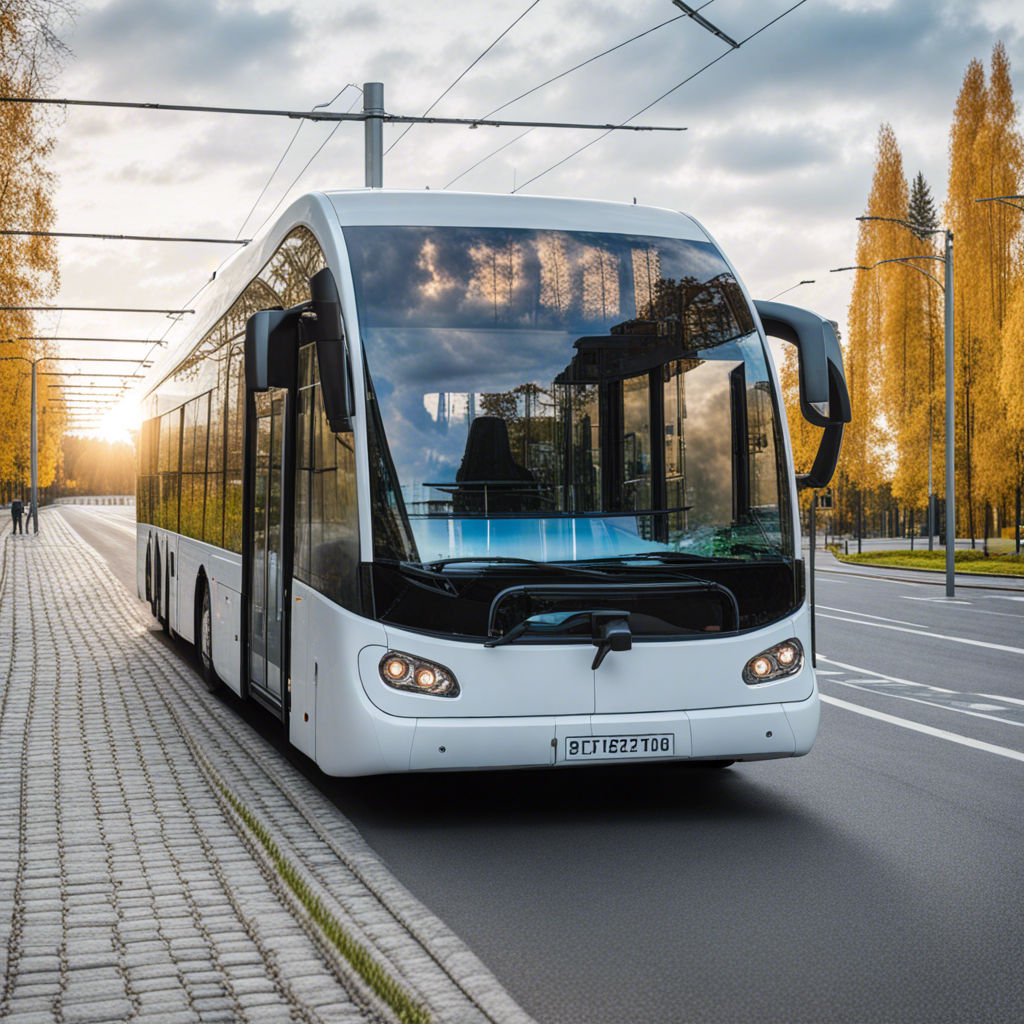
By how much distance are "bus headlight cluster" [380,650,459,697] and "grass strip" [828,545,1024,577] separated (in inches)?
1286

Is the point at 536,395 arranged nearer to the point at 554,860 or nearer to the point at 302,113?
the point at 554,860

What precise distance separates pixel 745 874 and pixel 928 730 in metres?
4.46

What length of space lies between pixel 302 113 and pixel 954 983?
43.8ft

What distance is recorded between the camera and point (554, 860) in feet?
20.7

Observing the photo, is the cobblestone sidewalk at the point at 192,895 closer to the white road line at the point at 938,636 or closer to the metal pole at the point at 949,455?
the white road line at the point at 938,636

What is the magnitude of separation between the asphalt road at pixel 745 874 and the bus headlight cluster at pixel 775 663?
710 millimetres

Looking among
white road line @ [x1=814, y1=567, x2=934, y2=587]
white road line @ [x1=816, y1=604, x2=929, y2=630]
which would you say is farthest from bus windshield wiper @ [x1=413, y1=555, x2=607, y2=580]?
white road line @ [x1=814, y1=567, x2=934, y2=587]

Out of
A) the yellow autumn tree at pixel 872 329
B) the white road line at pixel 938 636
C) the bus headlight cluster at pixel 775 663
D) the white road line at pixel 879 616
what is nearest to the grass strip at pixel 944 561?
the yellow autumn tree at pixel 872 329

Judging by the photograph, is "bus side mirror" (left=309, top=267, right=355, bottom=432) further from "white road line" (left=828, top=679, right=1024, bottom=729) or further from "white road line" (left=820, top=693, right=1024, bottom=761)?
"white road line" (left=828, top=679, right=1024, bottom=729)

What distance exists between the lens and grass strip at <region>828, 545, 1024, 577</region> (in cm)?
3853

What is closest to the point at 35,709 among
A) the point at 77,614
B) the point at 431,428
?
the point at 431,428

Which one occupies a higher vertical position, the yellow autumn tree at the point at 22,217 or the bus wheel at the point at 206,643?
the yellow autumn tree at the point at 22,217

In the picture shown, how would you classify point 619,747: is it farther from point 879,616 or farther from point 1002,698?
point 879,616

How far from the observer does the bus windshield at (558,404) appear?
6.94 meters
